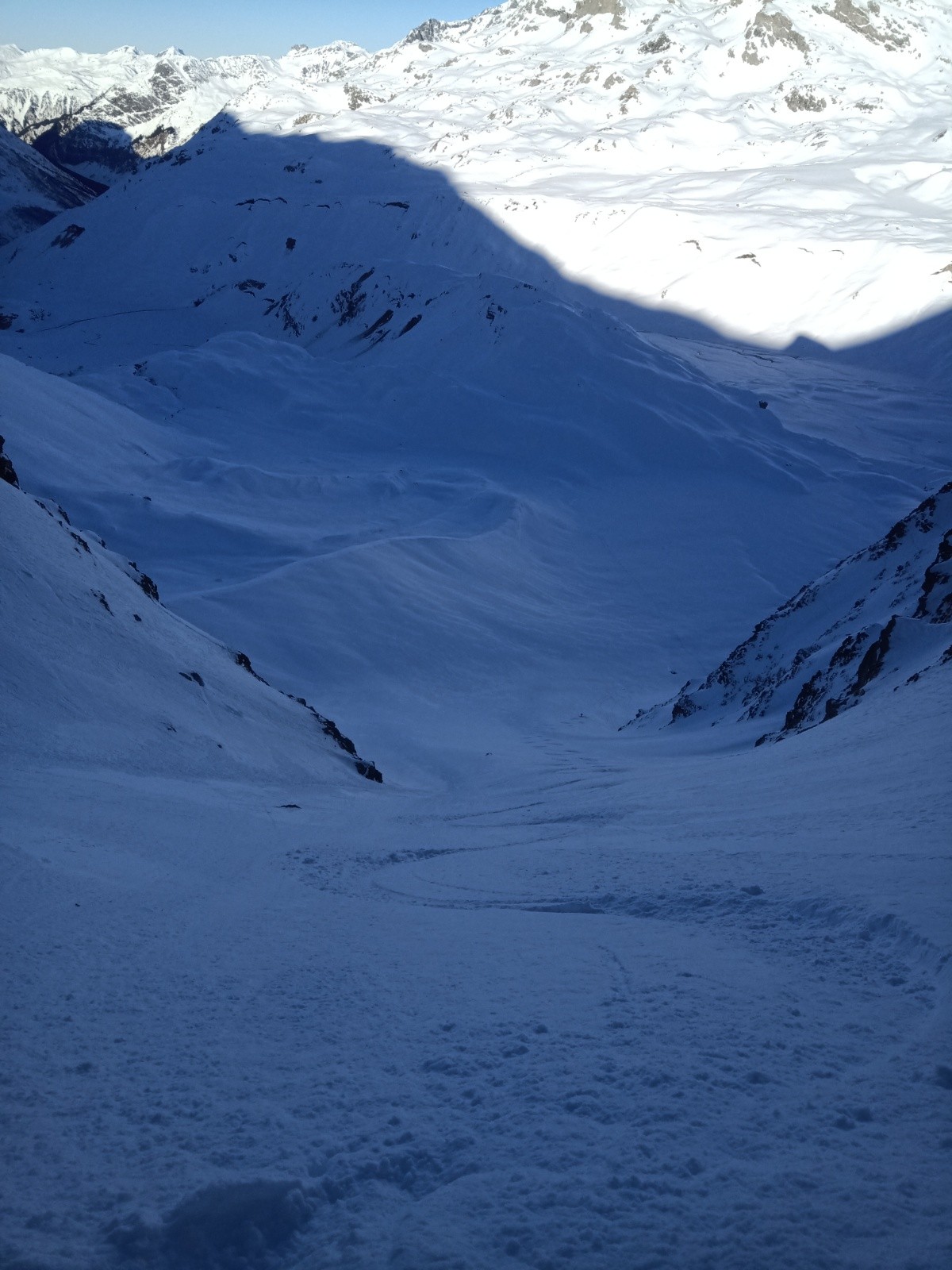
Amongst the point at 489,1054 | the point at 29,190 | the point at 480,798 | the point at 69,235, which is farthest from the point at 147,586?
the point at 29,190

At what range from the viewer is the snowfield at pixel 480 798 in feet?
5.91

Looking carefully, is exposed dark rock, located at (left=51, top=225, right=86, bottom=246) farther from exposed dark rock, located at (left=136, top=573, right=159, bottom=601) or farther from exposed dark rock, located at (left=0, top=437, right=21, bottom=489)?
exposed dark rock, located at (left=136, top=573, right=159, bottom=601)

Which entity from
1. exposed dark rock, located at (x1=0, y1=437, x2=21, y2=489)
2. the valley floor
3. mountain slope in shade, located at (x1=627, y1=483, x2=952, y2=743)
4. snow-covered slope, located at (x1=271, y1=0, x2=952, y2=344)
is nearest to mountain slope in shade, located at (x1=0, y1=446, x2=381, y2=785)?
exposed dark rock, located at (x1=0, y1=437, x2=21, y2=489)

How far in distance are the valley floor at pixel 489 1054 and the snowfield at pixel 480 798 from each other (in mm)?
10

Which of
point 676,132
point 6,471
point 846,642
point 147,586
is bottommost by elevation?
point 147,586

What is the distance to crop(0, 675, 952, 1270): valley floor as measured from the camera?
1.70 meters

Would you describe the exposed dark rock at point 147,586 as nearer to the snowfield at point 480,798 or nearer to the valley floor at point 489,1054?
the snowfield at point 480,798

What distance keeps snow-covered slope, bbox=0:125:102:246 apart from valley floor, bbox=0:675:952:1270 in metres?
79.4

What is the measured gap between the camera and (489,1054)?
2215 mm

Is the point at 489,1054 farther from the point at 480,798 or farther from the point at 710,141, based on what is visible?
the point at 710,141

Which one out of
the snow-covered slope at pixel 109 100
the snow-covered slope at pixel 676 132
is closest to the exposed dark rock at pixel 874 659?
the snow-covered slope at pixel 676 132

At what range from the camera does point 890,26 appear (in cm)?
10225

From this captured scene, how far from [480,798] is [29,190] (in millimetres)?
89518

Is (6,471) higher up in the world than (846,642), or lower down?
higher up
